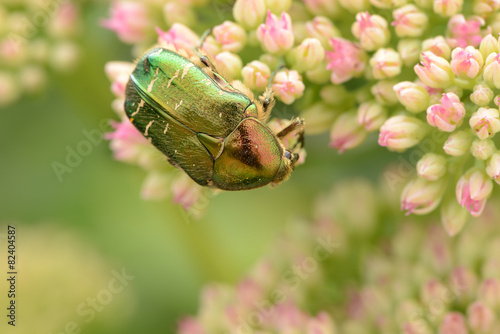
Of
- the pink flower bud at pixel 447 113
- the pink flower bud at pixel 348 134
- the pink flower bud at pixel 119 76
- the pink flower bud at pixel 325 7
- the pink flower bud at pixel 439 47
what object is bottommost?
the pink flower bud at pixel 348 134

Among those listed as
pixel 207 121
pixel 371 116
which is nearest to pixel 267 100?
pixel 207 121

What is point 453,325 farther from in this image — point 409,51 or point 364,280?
point 409,51

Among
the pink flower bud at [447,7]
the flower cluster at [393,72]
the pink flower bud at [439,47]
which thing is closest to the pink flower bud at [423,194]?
the flower cluster at [393,72]

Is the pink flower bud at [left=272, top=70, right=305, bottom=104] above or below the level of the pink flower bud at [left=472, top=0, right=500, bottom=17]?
below

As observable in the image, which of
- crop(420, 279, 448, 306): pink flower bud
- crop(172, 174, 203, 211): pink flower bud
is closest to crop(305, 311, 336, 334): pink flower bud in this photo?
crop(420, 279, 448, 306): pink flower bud

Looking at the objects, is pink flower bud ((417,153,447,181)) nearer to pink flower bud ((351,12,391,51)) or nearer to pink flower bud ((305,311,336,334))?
pink flower bud ((351,12,391,51))

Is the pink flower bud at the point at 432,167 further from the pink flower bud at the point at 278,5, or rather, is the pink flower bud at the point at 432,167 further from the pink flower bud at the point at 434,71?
the pink flower bud at the point at 278,5
